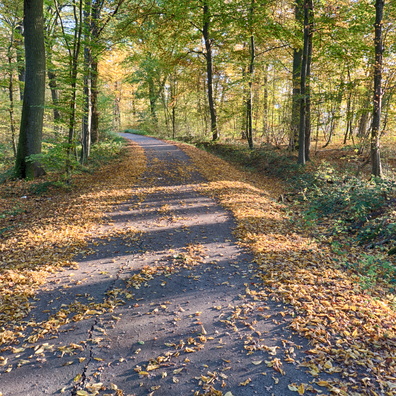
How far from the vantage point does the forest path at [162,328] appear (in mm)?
2756

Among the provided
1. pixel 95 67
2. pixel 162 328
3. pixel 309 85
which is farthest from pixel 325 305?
pixel 95 67

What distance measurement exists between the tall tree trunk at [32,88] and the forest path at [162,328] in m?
5.64

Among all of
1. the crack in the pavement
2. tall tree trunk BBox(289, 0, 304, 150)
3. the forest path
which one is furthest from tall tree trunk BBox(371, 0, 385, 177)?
the crack in the pavement

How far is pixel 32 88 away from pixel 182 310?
9.21m

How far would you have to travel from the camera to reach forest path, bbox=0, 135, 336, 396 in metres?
2.76

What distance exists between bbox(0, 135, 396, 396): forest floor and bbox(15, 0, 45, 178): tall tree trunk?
10.7 ft

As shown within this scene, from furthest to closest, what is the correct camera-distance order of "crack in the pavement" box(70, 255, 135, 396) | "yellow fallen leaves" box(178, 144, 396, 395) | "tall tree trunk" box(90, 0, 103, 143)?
"tall tree trunk" box(90, 0, 103, 143) → "yellow fallen leaves" box(178, 144, 396, 395) → "crack in the pavement" box(70, 255, 135, 396)

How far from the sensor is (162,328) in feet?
11.4

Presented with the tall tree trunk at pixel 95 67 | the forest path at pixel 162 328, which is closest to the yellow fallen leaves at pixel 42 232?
the forest path at pixel 162 328

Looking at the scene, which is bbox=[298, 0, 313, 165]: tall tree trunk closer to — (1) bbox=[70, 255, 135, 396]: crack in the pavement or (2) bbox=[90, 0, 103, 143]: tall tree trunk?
(2) bbox=[90, 0, 103, 143]: tall tree trunk

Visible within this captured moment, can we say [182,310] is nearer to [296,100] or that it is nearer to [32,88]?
[32,88]

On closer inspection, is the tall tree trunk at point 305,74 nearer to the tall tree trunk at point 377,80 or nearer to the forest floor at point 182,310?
the tall tree trunk at point 377,80

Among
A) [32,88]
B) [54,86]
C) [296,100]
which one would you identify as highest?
[54,86]

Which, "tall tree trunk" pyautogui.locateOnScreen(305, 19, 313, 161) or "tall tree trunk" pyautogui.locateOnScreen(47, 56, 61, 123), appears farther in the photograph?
"tall tree trunk" pyautogui.locateOnScreen(305, 19, 313, 161)
